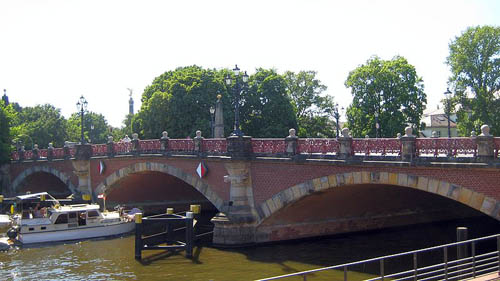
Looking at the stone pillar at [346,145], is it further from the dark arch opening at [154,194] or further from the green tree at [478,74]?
the green tree at [478,74]

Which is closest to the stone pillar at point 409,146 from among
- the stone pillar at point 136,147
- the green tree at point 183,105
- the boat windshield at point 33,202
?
the stone pillar at point 136,147

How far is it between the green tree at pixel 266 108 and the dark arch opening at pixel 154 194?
39.6 feet

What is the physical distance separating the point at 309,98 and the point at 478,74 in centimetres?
2197

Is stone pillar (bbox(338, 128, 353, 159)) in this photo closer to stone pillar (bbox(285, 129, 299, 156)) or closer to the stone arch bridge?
the stone arch bridge

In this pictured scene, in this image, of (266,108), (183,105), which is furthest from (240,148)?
(266,108)

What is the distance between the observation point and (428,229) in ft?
89.1

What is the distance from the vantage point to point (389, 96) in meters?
46.1

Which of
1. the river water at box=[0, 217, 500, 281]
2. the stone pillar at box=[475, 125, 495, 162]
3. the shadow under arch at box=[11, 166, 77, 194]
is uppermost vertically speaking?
the stone pillar at box=[475, 125, 495, 162]

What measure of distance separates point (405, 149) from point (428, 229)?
11.0 metres

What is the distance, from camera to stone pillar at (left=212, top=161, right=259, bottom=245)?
23578 mm

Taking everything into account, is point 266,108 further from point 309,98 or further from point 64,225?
point 64,225

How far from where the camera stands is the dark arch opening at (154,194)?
35719 millimetres

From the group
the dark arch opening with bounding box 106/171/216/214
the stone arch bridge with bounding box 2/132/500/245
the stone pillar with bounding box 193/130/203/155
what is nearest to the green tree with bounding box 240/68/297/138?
the dark arch opening with bounding box 106/171/216/214

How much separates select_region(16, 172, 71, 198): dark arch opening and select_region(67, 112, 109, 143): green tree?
3492 centimetres
